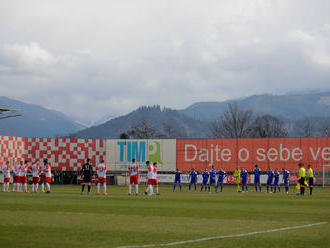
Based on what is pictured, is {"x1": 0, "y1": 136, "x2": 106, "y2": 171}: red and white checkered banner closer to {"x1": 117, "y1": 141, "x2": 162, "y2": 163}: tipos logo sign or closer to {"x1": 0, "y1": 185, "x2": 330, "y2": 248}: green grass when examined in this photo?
{"x1": 117, "y1": 141, "x2": 162, "y2": 163}: tipos logo sign

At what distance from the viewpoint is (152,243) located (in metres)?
10.9

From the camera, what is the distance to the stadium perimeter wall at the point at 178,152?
61594 mm

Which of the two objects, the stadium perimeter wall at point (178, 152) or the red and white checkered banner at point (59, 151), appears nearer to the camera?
the stadium perimeter wall at point (178, 152)

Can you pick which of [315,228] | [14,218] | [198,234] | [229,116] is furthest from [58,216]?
[229,116]

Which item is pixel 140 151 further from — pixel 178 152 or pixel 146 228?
pixel 146 228

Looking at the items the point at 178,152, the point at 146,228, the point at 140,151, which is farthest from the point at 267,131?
the point at 146,228

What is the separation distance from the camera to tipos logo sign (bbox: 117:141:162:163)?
67.8 meters

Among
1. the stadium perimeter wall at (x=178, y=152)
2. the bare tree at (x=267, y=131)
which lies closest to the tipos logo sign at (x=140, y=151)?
the stadium perimeter wall at (x=178, y=152)

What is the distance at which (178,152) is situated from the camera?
67.3 m

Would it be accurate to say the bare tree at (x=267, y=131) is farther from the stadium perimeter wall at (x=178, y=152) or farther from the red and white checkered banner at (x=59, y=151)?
the red and white checkered banner at (x=59, y=151)

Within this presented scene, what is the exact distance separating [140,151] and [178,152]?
4.48 meters

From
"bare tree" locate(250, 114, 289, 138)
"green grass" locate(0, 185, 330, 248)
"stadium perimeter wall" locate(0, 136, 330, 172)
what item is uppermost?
"bare tree" locate(250, 114, 289, 138)

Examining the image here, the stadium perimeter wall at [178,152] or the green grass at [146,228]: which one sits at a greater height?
the stadium perimeter wall at [178,152]

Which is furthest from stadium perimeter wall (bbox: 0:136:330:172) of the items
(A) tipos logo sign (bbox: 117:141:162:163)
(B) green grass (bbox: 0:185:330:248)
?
(B) green grass (bbox: 0:185:330:248)
